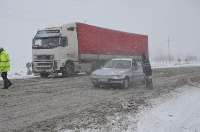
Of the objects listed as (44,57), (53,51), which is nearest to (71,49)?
(53,51)

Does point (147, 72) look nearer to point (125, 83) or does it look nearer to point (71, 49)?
point (125, 83)

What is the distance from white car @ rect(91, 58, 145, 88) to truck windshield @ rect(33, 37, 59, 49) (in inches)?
255

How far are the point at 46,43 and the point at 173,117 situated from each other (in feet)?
50.6

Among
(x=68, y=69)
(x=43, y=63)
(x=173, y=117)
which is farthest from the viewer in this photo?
(x=68, y=69)

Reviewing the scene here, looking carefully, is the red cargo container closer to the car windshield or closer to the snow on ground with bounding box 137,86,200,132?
the car windshield

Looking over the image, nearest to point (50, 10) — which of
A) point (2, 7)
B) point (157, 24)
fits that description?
point (2, 7)

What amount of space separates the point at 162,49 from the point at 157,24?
222 ft

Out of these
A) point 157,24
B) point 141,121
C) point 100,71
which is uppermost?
point 157,24

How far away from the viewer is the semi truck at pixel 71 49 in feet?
83.5

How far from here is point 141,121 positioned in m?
10.5

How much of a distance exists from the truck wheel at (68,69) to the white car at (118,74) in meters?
6.61

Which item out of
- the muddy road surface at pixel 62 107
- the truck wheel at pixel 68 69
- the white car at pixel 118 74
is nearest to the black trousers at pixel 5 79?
the muddy road surface at pixel 62 107

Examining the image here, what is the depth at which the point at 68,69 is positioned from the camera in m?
26.5

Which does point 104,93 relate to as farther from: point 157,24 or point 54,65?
point 157,24
